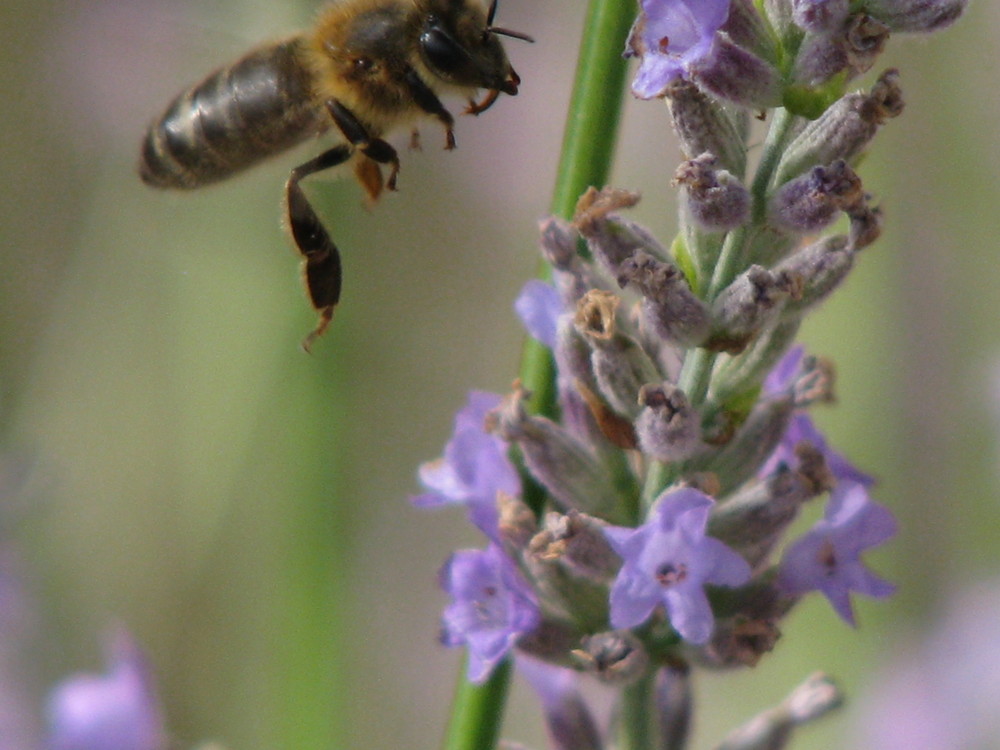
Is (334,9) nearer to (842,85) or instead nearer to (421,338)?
(842,85)

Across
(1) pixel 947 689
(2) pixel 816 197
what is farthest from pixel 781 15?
(1) pixel 947 689

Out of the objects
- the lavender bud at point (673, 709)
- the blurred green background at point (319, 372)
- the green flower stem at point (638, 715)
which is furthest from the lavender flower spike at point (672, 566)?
the blurred green background at point (319, 372)

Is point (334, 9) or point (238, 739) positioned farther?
point (238, 739)

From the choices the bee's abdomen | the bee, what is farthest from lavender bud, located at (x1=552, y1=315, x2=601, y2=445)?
the bee's abdomen

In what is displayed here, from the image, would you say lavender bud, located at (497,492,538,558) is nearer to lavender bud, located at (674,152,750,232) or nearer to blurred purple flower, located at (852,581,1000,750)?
lavender bud, located at (674,152,750,232)

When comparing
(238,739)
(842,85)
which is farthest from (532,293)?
(238,739)

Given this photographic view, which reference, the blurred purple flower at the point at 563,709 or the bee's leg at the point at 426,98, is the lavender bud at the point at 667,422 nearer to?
the blurred purple flower at the point at 563,709

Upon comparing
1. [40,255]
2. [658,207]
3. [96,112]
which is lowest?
[40,255]

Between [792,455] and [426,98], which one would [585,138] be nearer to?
[792,455]
